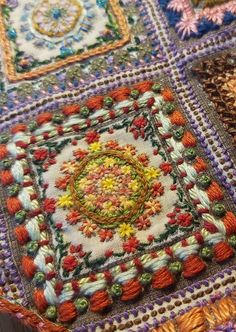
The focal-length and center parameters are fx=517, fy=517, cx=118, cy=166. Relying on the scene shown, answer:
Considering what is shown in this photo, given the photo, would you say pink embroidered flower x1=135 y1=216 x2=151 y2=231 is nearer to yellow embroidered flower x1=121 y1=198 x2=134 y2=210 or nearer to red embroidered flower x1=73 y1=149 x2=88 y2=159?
yellow embroidered flower x1=121 y1=198 x2=134 y2=210

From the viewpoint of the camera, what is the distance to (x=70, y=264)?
30.0 inches

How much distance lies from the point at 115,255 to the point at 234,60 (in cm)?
41

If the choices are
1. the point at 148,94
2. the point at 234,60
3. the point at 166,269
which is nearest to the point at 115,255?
the point at 166,269

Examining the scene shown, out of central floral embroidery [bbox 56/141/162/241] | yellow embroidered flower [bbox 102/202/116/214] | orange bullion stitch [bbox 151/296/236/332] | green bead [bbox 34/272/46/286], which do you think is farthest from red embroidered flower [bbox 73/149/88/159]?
orange bullion stitch [bbox 151/296/236/332]

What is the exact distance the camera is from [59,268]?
768mm

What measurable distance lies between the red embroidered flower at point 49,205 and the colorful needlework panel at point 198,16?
0.41 m

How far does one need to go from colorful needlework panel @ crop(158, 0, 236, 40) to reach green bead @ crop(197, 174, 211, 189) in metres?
0.32

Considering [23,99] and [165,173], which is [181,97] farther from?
[23,99]

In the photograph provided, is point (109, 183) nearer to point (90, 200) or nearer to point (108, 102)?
point (90, 200)

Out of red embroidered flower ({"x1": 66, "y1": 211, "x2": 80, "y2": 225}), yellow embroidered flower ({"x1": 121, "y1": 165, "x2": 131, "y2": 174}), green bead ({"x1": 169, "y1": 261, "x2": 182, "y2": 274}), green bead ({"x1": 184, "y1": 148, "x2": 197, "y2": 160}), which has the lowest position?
green bead ({"x1": 169, "y1": 261, "x2": 182, "y2": 274})


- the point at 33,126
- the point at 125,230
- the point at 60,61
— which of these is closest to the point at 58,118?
the point at 33,126

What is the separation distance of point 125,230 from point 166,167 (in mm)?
126

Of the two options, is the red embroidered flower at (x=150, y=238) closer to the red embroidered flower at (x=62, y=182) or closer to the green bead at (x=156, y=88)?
the red embroidered flower at (x=62, y=182)

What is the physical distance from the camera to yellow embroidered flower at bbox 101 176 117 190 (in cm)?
83
